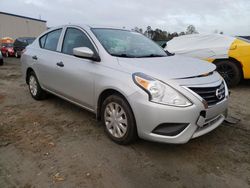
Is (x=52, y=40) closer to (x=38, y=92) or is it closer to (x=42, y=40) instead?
(x=42, y=40)

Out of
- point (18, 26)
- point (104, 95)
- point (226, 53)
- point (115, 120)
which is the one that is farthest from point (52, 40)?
A: point (18, 26)

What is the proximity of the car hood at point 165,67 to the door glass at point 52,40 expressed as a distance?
181cm

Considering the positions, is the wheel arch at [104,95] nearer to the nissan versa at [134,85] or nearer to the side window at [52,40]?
the nissan versa at [134,85]

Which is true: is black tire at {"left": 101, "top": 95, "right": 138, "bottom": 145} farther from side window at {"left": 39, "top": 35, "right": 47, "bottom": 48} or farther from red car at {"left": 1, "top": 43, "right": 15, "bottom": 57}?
red car at {"left": 1, "top": 43, "right": 15, "bottom": 57}

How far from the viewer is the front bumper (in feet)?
8.83

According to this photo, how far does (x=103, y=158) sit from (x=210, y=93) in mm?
1510

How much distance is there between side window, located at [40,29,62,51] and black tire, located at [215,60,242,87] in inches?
166

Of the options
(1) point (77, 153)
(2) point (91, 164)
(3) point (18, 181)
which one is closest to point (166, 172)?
(2) point (91, 164)

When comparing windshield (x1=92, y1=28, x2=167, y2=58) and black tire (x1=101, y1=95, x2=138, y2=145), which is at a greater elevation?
windshield (x1=92, y1=28, x2=167, y2=58)

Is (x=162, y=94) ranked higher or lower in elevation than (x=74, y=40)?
lower

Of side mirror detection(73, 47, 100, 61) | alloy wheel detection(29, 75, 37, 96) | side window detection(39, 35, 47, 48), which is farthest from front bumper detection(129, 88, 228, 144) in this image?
alloy wheel detection(29, 75, 37, 96)

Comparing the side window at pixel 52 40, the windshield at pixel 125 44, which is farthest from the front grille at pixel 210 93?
the side window at pixel 52 40

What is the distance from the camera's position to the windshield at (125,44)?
139 inches

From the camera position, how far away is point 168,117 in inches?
106
